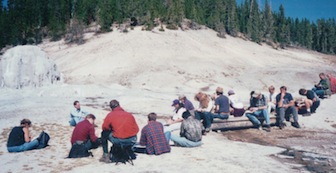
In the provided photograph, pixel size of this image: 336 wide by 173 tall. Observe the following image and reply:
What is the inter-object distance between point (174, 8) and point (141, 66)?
2802cm

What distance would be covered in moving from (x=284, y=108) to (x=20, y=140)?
33.8 feet

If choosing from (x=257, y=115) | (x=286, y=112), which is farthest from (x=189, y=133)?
(x=286, y=112)

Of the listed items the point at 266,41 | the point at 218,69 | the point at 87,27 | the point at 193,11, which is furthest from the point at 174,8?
the point at 266,41

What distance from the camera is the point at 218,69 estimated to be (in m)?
37.6

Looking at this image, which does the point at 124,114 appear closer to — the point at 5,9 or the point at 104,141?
the point at 104,141

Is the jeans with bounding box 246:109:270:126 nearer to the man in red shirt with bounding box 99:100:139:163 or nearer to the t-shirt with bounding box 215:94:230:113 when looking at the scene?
the t-shirt with bounding box 215:94:230:113

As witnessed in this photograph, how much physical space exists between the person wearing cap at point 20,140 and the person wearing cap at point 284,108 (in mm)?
9482

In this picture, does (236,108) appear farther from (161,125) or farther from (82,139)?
(82,139)

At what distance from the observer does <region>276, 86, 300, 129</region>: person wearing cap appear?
13.0m

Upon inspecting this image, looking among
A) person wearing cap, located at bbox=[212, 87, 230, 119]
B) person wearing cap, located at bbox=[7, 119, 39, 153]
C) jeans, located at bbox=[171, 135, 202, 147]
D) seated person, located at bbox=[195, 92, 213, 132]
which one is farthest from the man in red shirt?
person wearing cap, located at bbox=[212, 87, 230, 119]

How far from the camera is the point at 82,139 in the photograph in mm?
8656

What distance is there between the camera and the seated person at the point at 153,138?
864 cm

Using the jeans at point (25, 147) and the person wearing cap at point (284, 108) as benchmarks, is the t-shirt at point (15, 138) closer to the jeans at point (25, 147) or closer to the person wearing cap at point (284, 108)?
the jeans at point (25, 147)

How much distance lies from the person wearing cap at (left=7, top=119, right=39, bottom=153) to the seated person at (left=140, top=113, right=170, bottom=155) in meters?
3.45
